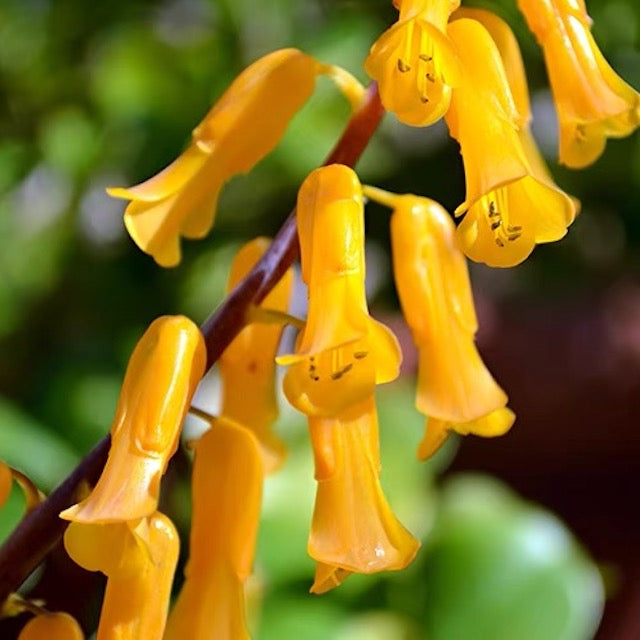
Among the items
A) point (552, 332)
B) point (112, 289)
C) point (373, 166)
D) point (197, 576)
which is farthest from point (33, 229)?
point (197, 576)

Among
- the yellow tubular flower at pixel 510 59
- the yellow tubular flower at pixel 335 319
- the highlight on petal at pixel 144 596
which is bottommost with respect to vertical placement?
the highlight on petal at pixel 144 596

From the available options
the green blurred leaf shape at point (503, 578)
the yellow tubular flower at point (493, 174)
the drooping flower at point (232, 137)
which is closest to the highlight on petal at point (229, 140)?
the drooping flower at point (232, 137)

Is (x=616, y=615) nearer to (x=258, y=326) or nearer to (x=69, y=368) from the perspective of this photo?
(x=69, y=368)

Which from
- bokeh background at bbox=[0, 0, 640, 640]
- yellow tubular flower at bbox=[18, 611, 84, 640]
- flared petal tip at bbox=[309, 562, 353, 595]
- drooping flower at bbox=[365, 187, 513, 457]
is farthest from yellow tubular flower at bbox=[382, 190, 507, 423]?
bokeh background at bbox=[0, 0, 640, 640]

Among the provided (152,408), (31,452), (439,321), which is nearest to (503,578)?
(31,452)

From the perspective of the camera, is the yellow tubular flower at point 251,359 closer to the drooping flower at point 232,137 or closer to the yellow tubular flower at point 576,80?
the drooping flower at point 232,137

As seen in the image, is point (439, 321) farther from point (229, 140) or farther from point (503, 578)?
point (503, 578)
